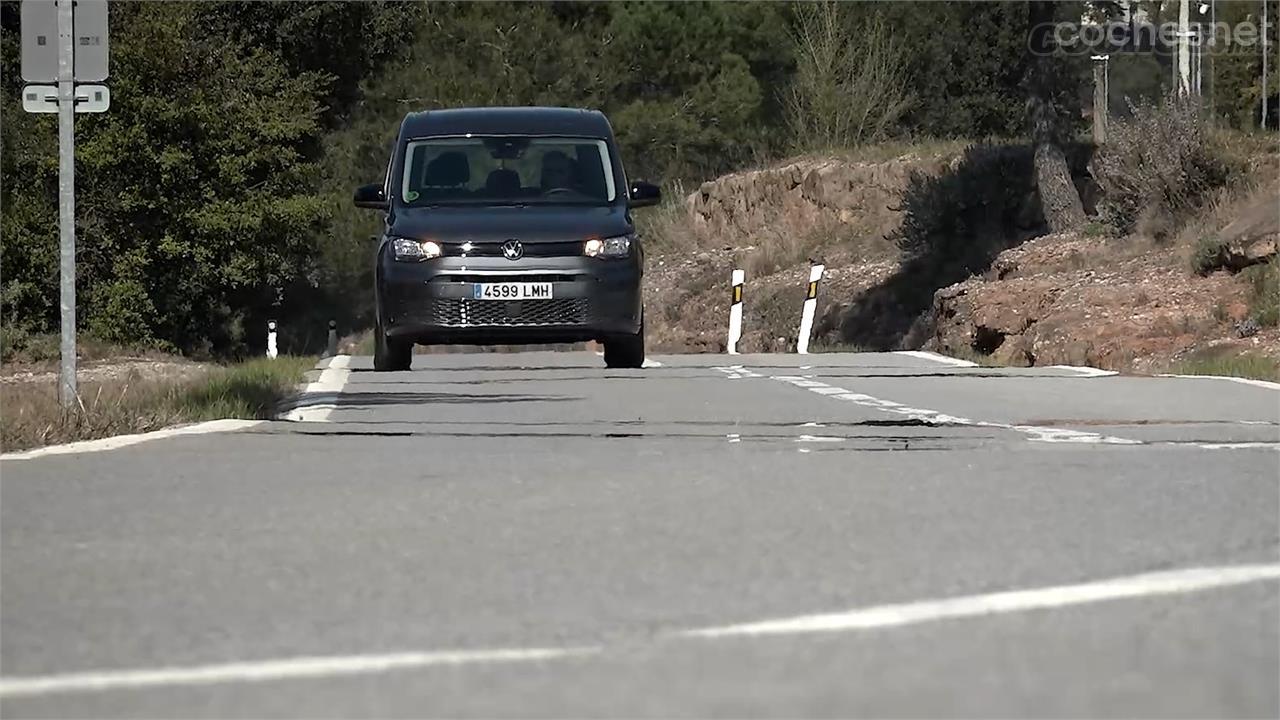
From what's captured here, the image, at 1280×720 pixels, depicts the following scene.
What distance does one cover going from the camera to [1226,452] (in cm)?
1098

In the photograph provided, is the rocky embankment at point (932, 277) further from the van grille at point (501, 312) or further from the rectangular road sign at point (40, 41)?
the rectangular road sign at point (40, 41)

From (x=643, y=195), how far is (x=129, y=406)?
23.3 ft

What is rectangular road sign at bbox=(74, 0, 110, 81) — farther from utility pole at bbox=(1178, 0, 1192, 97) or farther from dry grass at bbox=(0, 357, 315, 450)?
utility pole at bbox=(1178, 0, 1192, 97)

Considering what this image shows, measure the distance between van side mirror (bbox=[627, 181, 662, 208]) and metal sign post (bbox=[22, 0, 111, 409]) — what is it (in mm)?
6577

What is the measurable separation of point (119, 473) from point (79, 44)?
165 inches

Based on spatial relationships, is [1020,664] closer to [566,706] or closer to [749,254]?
[566,706]

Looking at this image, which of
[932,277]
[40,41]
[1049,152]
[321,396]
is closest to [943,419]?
[321,396]

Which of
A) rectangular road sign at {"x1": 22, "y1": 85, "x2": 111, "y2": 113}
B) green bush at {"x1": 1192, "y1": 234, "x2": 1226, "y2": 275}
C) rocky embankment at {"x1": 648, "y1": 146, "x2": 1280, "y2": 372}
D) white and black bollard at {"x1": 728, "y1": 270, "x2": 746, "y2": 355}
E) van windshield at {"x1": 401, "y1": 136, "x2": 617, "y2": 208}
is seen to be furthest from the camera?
white and black bollard at {"x1": 728, "y1": 270, "x2": 746, "y2": 355}

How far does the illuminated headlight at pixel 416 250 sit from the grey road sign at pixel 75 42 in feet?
17.9

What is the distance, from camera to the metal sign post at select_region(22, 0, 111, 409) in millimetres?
13531

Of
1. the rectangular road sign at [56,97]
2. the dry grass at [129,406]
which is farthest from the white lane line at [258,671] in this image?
the rectangular road sign at [56,97]

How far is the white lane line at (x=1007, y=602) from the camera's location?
645 centimetres

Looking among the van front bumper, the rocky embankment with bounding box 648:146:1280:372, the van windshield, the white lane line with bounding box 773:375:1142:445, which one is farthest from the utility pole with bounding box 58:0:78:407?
the rocky embankment with bounding box 648:146:1280:372

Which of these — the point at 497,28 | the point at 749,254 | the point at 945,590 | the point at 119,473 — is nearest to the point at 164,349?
the point at 749,254
